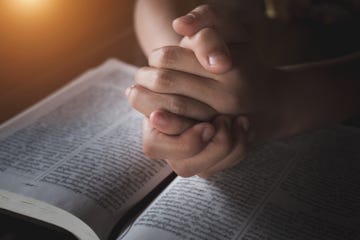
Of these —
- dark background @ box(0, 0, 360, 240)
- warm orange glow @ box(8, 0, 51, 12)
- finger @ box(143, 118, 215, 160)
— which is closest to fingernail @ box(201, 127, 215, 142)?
finger @ box(143, 118, 215, 160)

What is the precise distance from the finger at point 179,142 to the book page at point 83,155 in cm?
7

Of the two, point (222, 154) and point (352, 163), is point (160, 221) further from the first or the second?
point (352, 163)

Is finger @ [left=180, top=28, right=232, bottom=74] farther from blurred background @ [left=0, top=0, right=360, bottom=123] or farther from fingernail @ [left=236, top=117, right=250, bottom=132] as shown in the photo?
blurred background @ [left=0, top=0, right=360, bottom=123]

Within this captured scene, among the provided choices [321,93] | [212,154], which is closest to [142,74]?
[212,154]

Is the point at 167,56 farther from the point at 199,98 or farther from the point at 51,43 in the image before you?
the point at 51,43

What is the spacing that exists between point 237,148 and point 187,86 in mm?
97

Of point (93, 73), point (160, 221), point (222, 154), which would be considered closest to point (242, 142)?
point (222, 154)

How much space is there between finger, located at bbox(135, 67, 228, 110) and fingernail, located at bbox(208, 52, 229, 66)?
1.4 inches

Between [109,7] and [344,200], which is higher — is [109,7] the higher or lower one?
the higher one

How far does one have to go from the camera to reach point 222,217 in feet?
1.69

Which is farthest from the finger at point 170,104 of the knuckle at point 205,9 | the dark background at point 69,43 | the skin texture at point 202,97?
the dark background at point 69,43

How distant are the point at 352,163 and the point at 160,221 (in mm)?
275

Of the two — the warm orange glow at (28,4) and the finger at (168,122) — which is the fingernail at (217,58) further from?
the warm orange glow at (28,4)

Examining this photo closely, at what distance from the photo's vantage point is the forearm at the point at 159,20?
0.70 m
